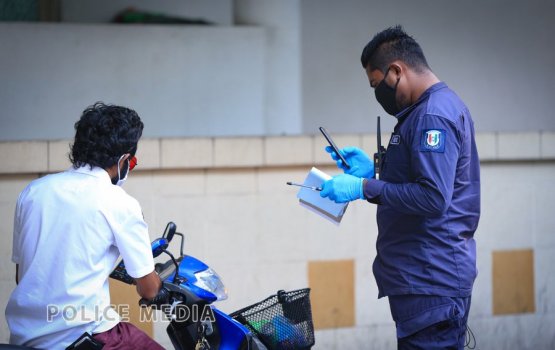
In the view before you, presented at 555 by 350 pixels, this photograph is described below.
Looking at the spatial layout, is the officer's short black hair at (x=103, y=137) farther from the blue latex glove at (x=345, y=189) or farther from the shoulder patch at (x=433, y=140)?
the shoulder patch at (x=433, y=140)

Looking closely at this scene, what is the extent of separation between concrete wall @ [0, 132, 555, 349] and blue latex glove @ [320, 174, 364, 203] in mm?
1943

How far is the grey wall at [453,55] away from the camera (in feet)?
21.3

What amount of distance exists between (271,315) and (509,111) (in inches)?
153

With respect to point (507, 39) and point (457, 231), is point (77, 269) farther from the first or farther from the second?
point (507, 39)

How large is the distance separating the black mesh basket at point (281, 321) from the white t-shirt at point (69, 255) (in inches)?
24.1

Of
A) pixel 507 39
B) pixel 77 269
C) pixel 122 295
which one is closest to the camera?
pixel 77 269

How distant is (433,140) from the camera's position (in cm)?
320

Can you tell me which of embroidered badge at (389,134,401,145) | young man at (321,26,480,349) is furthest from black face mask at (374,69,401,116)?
embroidered badge at (389,134,401,145)

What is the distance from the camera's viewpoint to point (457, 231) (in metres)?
3.36

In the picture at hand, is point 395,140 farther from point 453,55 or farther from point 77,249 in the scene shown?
point 453,55

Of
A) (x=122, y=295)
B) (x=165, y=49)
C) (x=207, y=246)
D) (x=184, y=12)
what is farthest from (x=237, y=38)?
(x=122, y=295)

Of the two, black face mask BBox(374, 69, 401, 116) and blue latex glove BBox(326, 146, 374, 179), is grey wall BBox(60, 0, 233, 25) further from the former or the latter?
black face mask BBox(374, 69, 401, 116)

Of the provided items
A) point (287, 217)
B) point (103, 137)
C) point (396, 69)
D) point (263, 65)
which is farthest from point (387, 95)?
point (263, 65)

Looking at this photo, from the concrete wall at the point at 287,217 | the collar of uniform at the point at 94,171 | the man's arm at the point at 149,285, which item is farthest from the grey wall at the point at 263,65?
the man's arm at the point at 149,285
